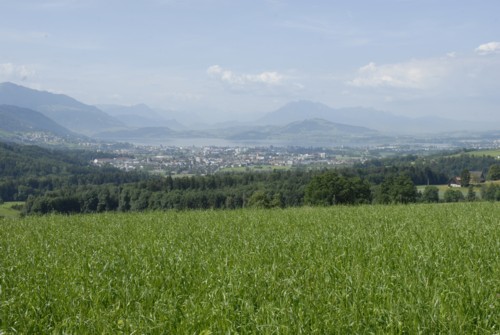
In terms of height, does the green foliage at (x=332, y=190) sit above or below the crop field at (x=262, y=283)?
below

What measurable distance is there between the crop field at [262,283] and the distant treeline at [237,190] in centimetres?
1228

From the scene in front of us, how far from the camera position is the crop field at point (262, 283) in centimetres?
438

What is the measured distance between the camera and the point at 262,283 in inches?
226

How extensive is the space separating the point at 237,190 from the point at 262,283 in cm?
5826

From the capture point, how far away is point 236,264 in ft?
22.3

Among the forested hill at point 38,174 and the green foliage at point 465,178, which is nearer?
the green foliage at point 465,178

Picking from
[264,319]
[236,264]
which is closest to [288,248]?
[236,264]

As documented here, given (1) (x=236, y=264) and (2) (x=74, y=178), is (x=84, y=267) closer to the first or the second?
(1) (x=236, y=264)

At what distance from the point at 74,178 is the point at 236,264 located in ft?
427

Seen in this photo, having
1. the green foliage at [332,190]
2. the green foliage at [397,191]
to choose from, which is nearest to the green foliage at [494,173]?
the green foliage at [397,191]

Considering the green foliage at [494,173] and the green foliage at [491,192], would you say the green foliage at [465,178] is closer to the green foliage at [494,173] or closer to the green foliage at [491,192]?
the green foliage at [494,173]

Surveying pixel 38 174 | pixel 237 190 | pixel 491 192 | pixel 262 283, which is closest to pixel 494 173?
pixel 491 192

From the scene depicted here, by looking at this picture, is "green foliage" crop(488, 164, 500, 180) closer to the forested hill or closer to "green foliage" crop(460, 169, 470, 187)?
"green foliage" crop(460, 169, 470, 187)

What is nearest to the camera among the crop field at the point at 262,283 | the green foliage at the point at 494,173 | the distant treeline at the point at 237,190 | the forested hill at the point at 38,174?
the crop field at the point at 262,283
